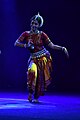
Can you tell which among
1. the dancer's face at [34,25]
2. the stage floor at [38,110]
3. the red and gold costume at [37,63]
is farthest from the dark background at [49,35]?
the stage floor at [38,110]

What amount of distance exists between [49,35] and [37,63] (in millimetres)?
3020

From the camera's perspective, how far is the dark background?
11.7 metres

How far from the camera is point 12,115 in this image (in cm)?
665

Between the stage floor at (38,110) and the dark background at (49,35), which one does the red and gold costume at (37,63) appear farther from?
the dark background at (49,35)

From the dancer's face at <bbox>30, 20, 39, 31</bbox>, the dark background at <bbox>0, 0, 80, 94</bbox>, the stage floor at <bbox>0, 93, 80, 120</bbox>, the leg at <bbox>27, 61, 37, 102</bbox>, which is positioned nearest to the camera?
the stage floor at <bbox>0, 93, 80, 120</bbox>

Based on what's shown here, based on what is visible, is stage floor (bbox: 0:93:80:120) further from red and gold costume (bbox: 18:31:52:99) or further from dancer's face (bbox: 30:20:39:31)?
dancer's face (bbox: 30:20:39:31)

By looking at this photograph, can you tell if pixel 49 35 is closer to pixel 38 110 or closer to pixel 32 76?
pixel 32 76

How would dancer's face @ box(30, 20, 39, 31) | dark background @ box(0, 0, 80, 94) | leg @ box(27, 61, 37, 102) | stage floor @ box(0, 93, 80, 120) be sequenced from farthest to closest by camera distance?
dark background @ box(0, 0, 80, 94), dancer's face @ box(30, 20, 39, 31), leg @ box(27, 61, 37, 102), stage floor @ box(0, 93, 80, 120)

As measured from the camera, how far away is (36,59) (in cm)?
886

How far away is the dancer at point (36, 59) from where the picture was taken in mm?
8734

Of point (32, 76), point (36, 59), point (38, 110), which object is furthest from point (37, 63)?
point (38, 110)

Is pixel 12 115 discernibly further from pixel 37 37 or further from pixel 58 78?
pixel 58 78

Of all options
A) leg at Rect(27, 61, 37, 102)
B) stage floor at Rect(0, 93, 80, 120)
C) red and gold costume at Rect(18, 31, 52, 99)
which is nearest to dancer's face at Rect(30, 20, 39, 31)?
red and gold costume at Rect(18, 31, 52, 99)

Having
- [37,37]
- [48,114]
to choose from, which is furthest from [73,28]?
[48,114]
